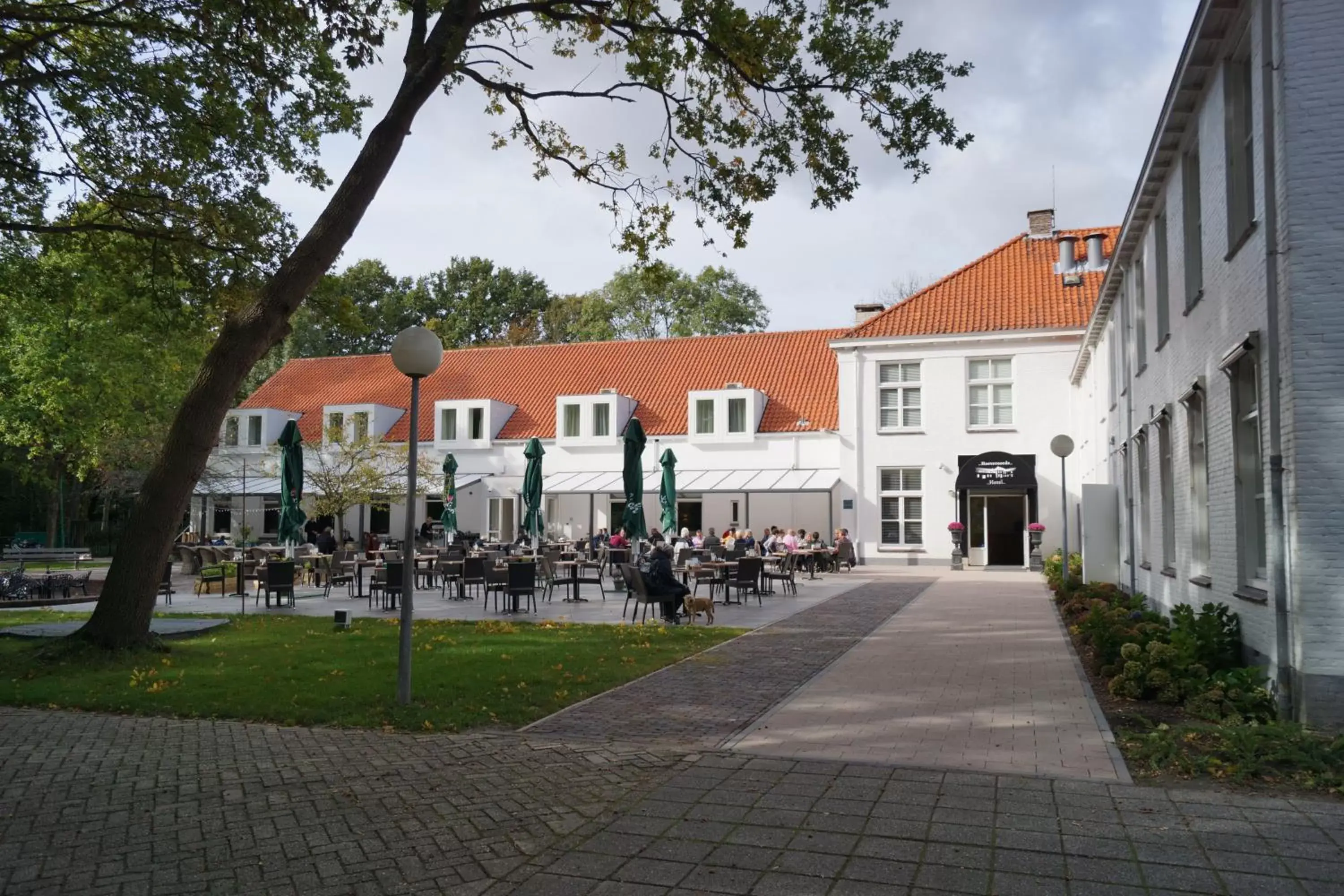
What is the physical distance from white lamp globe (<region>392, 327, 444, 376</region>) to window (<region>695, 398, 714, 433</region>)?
25.2 meters

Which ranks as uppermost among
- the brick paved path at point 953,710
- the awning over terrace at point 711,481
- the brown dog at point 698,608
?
the awning over terrace at point 711,481

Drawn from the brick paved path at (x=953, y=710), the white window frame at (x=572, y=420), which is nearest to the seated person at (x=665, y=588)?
the brick paved path at (x=953, y=710)

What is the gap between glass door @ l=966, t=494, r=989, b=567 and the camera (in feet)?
92.5

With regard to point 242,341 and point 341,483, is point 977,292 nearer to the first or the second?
point 341,483

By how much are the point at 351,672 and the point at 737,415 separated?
24.3 m

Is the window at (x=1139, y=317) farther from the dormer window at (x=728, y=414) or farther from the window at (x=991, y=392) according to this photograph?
the dormer window at (x=728, y=414)

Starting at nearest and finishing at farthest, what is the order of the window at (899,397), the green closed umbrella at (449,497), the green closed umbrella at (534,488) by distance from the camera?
the green closed umbrella at (534,488) → the green closed umbrella at (449,497) → the window at (899,397)

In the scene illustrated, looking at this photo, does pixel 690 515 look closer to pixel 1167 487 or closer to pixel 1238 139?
pixel 1167 487

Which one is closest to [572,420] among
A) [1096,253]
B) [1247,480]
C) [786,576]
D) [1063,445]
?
[1096,253]

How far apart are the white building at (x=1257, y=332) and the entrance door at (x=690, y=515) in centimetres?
2111

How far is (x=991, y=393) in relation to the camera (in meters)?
28.8

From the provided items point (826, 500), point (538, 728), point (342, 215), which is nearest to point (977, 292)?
point (826, 500)

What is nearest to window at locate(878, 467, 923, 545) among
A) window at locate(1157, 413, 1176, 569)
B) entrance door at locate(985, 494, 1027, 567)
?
entrance door at locate(985, 494, 1027, 567)

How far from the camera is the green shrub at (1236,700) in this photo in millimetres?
7088
